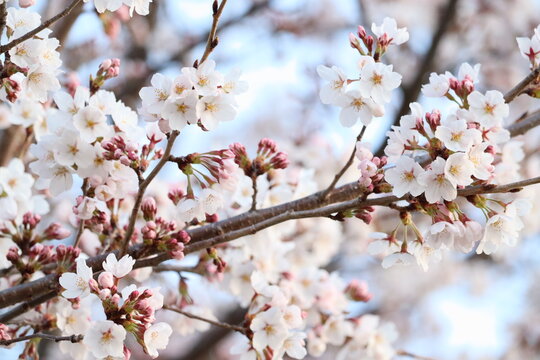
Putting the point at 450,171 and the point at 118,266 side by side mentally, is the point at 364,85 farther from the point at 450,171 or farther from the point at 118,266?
the point at 118,266

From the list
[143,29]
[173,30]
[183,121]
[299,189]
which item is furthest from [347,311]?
[173,30]

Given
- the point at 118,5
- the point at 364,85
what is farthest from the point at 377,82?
the point at 118,5

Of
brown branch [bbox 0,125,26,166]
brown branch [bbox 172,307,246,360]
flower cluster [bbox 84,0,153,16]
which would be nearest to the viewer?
flower cluster [bbox 84,0,153,16]

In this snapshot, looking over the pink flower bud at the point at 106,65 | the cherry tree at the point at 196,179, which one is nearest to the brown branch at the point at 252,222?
the cherry tree at the point at 196,179

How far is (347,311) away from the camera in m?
2.52

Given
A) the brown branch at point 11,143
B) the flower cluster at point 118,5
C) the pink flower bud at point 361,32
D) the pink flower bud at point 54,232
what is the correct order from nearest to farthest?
the flower cluster at point 118,5 → the pink flower bud at point 361,32 → the pink flower bud at point 54,232 → the brown branch at point 11,143

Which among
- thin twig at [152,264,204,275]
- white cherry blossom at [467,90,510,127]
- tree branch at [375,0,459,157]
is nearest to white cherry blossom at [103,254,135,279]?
thin twig at [152,264,204,275]

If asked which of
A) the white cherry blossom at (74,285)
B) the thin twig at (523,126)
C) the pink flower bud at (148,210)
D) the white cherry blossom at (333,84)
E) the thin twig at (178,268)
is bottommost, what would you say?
the thin twig at (178,268)

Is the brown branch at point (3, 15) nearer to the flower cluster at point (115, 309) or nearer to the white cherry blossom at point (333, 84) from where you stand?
the flower cluster at point (115, 309)

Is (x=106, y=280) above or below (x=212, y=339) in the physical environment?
above

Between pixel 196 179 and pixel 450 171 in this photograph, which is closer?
pixel 450 171

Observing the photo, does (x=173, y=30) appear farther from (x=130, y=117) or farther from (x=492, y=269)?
(x=492, y=269)

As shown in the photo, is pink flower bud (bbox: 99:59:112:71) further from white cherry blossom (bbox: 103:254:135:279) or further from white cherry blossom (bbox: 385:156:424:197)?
white cherry blossom (bbox: 385:156:424:197)

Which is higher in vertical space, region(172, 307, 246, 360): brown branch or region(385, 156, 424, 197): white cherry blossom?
region(385, 156, 424, 197): white cherry blossom
